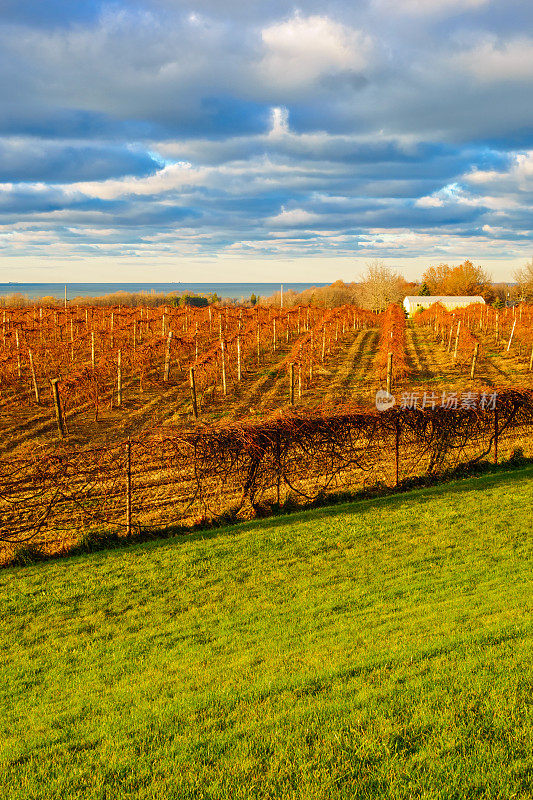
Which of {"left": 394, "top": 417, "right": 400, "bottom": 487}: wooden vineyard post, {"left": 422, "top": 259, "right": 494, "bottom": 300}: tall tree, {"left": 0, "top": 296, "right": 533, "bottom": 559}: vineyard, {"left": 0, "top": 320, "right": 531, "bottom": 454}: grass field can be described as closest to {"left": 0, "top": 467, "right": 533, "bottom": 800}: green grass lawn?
{"left": 0, "top": 296, "right": 533, "bottom": 559}: vineyard

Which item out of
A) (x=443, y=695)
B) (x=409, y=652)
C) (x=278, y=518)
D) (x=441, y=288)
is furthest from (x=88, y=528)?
(x=441, y=288)

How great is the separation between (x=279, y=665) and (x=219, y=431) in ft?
17.5

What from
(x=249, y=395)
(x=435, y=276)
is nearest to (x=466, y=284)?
(x=435, y=276)

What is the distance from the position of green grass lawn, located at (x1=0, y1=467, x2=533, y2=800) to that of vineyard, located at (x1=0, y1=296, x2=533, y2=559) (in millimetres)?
1260

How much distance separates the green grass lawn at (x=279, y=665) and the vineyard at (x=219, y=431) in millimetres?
1260

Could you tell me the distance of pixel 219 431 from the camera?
10.4m

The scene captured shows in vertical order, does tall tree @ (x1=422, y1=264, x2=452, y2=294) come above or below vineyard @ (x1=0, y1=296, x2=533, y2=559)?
above

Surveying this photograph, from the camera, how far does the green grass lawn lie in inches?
155

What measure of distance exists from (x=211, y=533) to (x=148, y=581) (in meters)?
1.94

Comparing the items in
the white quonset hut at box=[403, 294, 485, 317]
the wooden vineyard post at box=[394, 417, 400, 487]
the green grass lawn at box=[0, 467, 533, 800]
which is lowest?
the green grass lawn at box=[0, 467, 533, 800]

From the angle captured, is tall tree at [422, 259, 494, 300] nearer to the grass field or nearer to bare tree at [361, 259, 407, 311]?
bare tree at [361, 259, 407, 311]

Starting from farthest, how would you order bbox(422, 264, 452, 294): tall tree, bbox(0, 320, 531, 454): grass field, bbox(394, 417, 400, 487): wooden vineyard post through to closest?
bbox(422, 264, 452, 294): tall tree < bbox(0, 320, 531, 454): grass field < bbox(394, 417, 400, 487): wooden vineyard post

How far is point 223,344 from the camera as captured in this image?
2380cm

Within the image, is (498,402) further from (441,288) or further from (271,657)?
(441,288)
